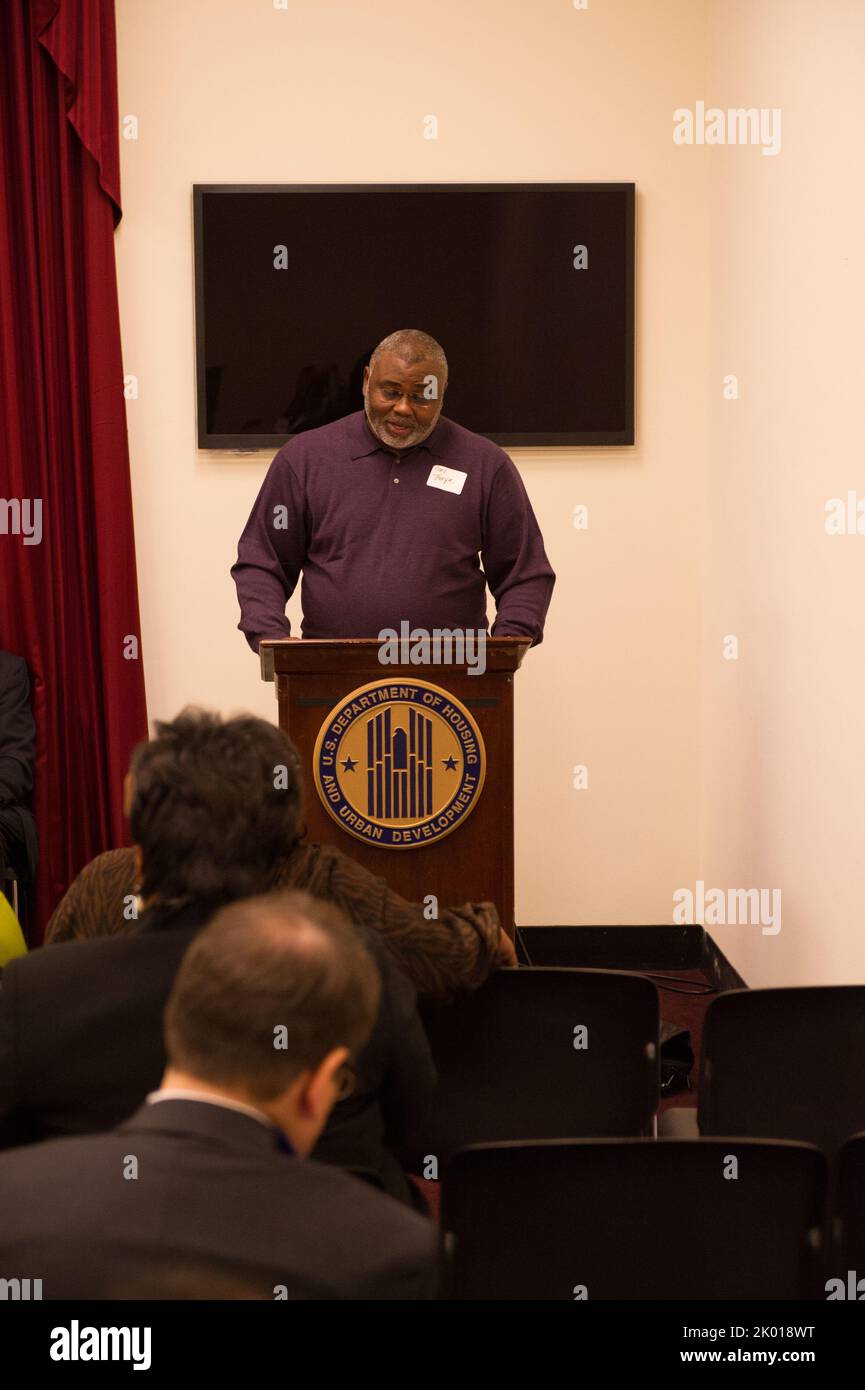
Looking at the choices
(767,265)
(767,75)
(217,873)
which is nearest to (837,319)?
(767,265)

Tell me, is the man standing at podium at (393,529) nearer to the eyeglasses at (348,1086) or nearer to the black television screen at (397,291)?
the black television screen at (397,291)

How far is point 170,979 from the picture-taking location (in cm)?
177

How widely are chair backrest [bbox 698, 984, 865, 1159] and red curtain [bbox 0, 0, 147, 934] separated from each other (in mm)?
3102

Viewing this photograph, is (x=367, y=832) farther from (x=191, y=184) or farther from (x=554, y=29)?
(x=554, y=29)

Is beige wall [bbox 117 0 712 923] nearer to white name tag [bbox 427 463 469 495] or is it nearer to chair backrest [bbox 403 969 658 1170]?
white name tag [bbox 427 463 469 495]

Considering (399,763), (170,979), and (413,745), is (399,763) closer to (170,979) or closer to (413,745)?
(413,745)

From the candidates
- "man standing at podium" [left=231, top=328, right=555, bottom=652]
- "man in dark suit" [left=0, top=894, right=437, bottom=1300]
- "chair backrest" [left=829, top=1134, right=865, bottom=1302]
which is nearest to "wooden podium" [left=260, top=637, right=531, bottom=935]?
"man standing at podium" [left=231, top=328, right=555, bottom=652]

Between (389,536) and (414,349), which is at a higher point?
(414,349)

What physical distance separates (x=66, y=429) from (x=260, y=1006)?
160 inches

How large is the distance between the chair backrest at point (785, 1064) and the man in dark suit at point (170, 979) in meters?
0.54

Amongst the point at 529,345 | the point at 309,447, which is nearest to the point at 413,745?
the point at 309,447

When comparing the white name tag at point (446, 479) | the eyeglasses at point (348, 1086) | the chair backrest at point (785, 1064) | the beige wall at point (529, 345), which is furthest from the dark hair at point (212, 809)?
the beige wall at point (529, 345)

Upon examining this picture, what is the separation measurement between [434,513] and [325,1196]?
114 inches

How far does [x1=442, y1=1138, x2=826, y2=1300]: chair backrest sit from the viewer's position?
5.62 ft
